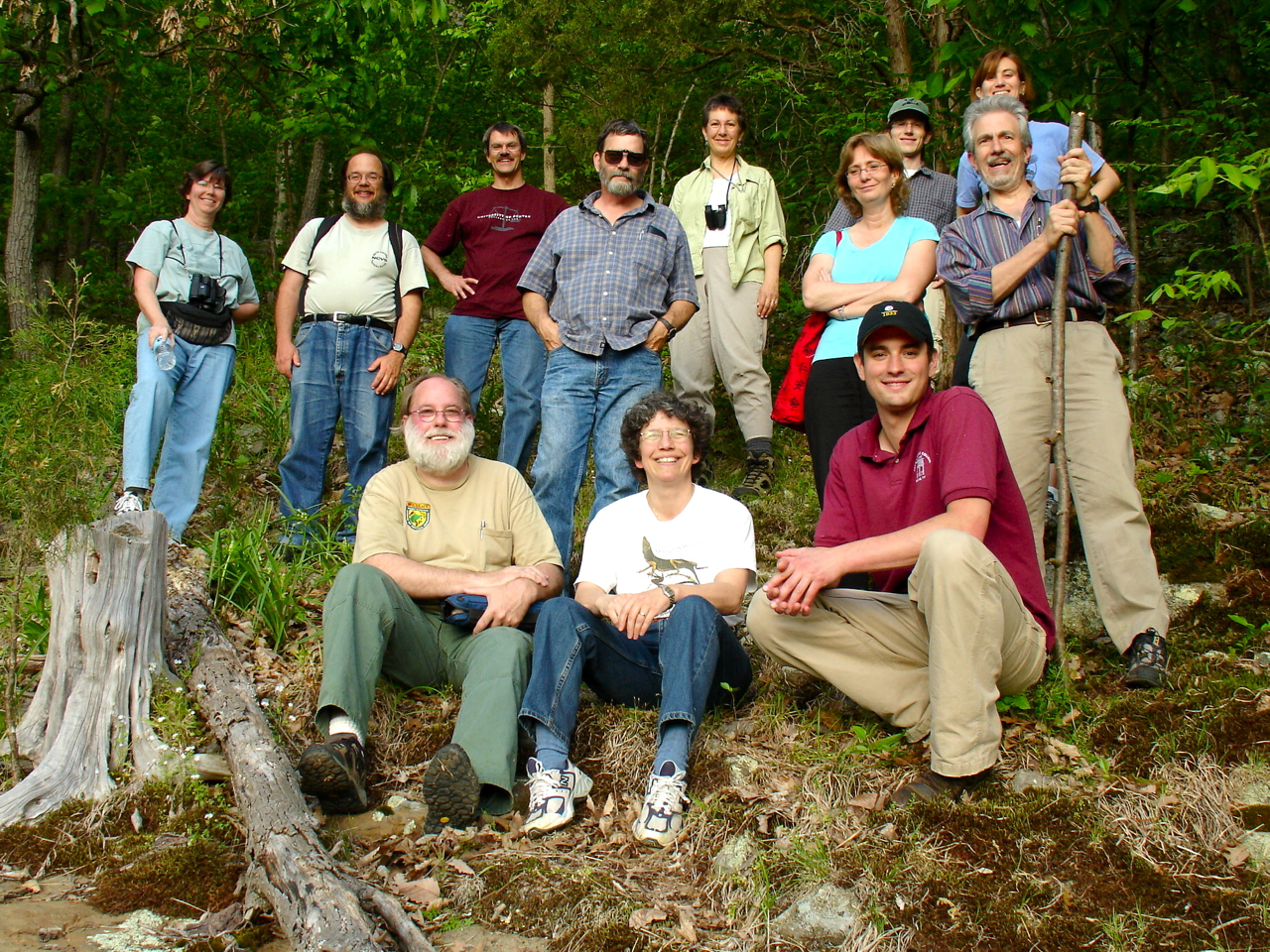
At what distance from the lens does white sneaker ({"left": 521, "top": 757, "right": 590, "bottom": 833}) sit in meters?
3.46

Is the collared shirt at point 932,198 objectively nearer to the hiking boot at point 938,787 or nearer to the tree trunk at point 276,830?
the hiking boot at point 938,787

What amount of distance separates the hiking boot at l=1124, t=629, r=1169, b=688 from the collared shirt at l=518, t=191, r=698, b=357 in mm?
2751

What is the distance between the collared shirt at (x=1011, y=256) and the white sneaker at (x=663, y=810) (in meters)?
2.36

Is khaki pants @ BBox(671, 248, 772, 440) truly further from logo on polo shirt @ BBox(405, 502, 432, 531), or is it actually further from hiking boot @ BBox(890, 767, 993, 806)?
hiking boot @ BBox(890, 767, 993, 806)

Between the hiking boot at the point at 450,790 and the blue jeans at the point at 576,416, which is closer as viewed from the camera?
the hiking boot at the point at 450,790

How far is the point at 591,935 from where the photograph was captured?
291cm

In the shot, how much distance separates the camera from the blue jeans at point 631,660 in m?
3.61

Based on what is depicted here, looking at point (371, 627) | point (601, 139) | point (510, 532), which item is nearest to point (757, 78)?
point (601, 139)

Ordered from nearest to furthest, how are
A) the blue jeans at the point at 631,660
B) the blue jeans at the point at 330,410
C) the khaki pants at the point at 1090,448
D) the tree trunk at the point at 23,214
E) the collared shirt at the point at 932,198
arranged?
1. the blue jeans at the point at 631,660
2. the khaki pants at the point at 1090,448
3. the collared shirt at the point at 932,198
4. the blue jeans at the point at 330,410
5. the tree trunk at the point at 23,214

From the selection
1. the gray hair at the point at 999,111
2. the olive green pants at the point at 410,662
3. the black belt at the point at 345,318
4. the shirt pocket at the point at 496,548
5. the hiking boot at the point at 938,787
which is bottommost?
the hiking boot at the point at 938,787

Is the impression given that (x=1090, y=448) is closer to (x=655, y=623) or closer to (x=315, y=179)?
(x=655, y=623)

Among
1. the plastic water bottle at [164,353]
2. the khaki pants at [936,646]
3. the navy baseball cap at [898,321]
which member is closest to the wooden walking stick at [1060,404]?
the khaki pants at [936,646]

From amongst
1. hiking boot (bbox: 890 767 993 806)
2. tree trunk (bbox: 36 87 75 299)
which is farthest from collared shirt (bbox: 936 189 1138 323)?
tree trunk (bbox: 36 87 75 299)

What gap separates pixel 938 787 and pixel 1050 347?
1.94 m
